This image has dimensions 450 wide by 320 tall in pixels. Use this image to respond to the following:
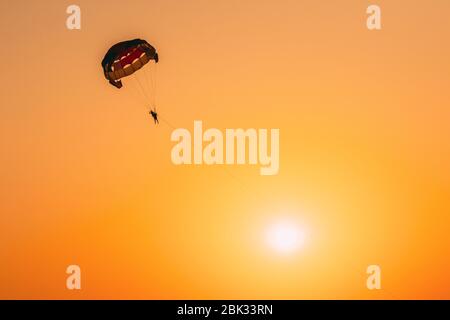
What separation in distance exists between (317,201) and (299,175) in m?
1.84

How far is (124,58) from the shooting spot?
2892 cm

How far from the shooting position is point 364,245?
42219 mm

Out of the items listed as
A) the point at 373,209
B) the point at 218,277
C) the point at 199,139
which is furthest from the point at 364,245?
the point at 199,139

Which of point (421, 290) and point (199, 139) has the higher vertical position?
point (199, 139)

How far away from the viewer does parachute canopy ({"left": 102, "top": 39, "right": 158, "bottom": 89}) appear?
28.6 metres

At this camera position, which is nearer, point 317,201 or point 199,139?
point 199,139

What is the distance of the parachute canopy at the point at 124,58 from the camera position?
1126 inches
